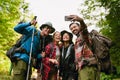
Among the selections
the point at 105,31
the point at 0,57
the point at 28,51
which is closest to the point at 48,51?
the point at 28,51

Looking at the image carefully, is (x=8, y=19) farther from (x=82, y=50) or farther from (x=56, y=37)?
(x=82, y=50)

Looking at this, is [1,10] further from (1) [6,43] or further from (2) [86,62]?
(2) [86,62]

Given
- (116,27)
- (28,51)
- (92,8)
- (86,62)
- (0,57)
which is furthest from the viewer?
(92,8)

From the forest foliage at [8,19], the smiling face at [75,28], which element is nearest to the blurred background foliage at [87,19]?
the forest foliage at [8,19]

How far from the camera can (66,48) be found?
24.0 feet

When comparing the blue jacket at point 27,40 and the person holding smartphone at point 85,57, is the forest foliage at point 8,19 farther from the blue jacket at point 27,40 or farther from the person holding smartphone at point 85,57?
the person holding smartphone at point 85,57

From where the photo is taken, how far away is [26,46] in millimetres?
6738

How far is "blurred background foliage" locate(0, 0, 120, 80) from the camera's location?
23.2 meters

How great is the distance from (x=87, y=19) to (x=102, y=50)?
3375 centimetres

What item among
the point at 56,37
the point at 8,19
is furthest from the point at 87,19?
the point at 56,37

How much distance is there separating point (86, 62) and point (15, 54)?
1847 millimetres

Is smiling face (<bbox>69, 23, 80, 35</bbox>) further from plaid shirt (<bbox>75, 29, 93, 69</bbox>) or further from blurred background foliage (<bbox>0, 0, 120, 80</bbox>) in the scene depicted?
blurred background foliage (<bbox>0, 0, 120, 80</bbox>)

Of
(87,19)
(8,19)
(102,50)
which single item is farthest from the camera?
(87,19)

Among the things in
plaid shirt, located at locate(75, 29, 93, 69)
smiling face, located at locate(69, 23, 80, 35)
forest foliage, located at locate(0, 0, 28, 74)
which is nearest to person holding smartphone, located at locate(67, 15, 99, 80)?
plaid shirt, located at locate(75, 29, 93, 69)
